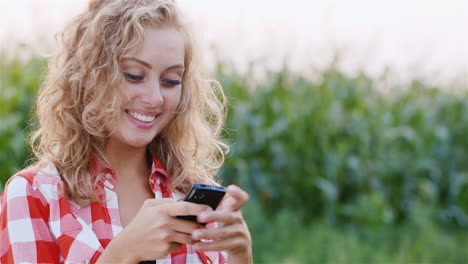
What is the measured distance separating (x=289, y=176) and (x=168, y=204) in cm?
342

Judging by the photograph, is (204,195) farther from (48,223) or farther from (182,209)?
(48,223)

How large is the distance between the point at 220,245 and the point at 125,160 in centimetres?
47

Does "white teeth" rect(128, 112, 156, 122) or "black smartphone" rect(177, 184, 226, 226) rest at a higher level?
"white teeth" rect(128, 112, 156, 122)

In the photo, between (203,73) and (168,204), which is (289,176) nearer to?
(203,73)

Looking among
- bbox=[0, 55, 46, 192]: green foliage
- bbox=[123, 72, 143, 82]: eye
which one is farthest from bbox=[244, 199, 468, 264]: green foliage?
bbox=[123, 72, 143, 82]: eye

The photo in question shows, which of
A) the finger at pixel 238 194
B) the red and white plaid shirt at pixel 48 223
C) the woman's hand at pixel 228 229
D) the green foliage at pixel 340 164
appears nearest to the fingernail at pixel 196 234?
the woman's hand at pixel 228 229

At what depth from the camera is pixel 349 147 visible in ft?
16.6

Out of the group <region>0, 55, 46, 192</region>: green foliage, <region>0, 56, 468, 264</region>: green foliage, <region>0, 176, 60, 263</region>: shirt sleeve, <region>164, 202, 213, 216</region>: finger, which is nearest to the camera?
<region>164, 202, 213, 216</region>: finger

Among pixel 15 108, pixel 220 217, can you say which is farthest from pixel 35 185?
pixel 15 108

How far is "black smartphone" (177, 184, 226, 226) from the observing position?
5.04ft

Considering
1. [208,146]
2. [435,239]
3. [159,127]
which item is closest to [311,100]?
[435,239]

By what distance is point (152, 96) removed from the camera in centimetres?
174

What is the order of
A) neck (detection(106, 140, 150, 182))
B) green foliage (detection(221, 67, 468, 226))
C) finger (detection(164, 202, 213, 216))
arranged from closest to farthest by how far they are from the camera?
1. finger (detection(164, 202, 213, 216))
2. neck (detection(106, 140, 150, 182))
3. green foliage (detection(221, 67, 468, 226))

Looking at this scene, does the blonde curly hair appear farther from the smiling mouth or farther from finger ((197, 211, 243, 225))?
finger ((197, 211, 243, 225))
